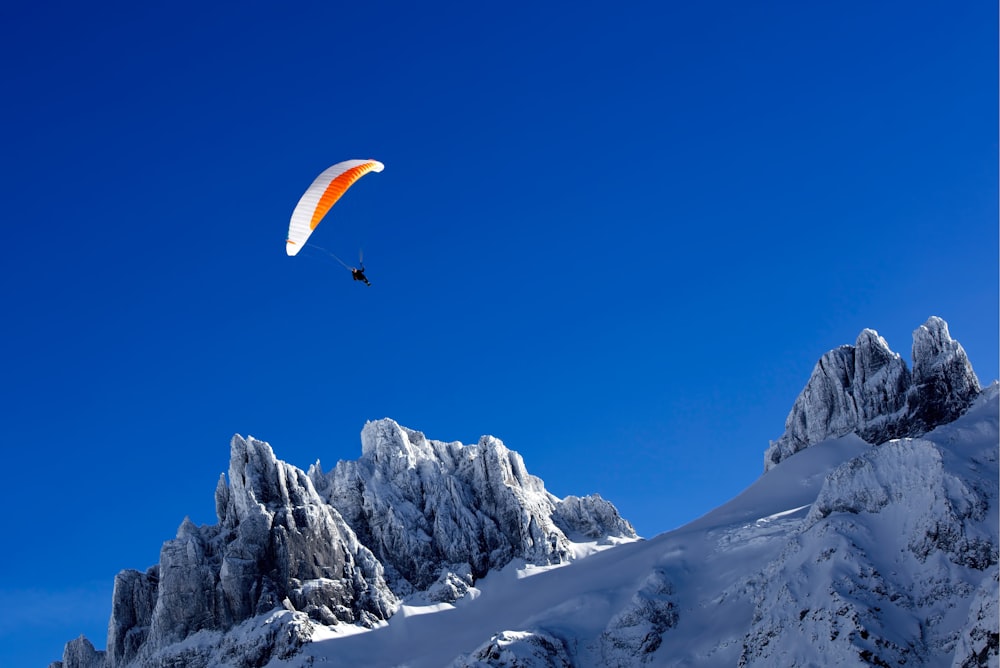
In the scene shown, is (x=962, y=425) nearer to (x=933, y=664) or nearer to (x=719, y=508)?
(x=933, y=664)

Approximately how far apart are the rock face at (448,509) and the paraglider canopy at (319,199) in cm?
8718

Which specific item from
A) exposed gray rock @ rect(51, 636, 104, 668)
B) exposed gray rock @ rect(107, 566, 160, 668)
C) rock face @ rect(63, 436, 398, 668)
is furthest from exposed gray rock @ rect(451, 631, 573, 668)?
exposed gray rock @ rect(51, 636, 104, 668)

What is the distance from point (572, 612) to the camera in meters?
137

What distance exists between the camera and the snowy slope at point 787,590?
96.6 m

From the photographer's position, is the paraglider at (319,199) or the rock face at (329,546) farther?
the rock face at (329,546)

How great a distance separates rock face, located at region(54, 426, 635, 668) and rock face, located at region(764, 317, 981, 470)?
3730cm

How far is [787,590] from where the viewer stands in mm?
104312

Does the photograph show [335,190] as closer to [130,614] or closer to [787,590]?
[787,590]

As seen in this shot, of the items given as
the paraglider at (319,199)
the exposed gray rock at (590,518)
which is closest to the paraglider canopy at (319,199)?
the paraglider at (319,199)

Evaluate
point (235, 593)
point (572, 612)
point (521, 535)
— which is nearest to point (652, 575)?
point (572, 612)

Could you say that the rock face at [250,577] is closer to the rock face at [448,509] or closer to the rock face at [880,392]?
the rock face at [448,509]

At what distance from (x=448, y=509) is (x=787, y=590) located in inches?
3254

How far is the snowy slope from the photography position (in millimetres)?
96562

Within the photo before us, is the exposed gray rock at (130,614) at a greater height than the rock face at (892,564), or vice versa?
the exposed gray rock at (130,614)
